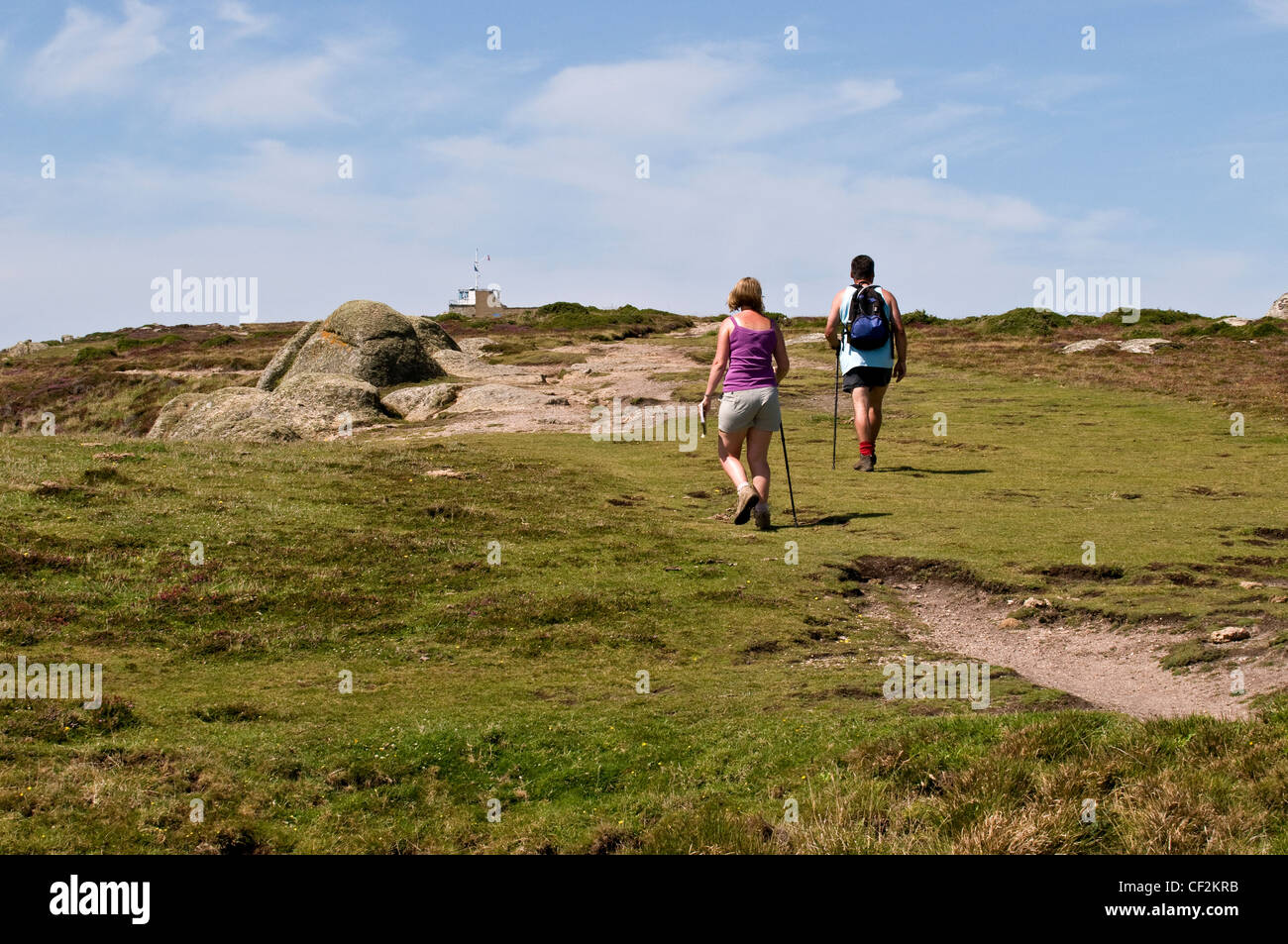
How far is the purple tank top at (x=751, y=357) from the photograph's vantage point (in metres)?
15.0

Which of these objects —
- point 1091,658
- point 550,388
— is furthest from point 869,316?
point 550,388

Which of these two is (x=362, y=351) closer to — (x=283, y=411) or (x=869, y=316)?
(x=283, y=411)

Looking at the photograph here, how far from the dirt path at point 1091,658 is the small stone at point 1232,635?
34 centimetres

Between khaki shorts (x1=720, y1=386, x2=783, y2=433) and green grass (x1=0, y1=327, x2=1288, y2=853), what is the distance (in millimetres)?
1824

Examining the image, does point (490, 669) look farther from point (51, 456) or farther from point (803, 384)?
point (803, 384)

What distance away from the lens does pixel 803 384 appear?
39156 millimetres

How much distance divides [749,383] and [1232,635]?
680 centimetres

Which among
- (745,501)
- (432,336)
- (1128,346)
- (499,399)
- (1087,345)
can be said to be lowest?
(745,501)

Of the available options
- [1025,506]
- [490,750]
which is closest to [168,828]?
[490,750]

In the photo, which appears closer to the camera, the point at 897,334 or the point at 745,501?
the point at 745,501

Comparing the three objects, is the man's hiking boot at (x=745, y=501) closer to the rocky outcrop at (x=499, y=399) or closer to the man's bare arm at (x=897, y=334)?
the man's bare arm at (x=897, y=334)

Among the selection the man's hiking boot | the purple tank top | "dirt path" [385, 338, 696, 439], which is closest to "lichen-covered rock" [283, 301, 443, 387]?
"dirt path" [385, 338, 696, 439]

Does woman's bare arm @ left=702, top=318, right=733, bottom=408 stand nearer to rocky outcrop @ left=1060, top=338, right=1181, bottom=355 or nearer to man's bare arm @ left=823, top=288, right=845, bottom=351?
man's bare arm @ left=823, top=288, right=845, bottom=351

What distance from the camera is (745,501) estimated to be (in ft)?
50.3
